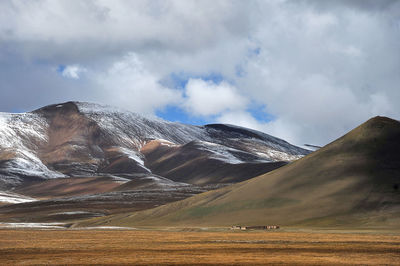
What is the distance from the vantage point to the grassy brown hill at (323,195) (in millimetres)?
85500

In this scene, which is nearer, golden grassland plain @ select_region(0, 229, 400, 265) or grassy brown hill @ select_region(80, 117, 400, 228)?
golden grassland plain @ select_region(0, 229, 400, 265)

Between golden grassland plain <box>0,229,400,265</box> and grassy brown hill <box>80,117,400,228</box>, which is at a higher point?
grassy brown hill <box>80,117,400,228</box>

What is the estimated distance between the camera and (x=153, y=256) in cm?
4022

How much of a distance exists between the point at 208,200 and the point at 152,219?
36.4 ft

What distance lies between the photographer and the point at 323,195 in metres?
92.5

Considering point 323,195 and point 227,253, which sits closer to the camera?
point 227,253

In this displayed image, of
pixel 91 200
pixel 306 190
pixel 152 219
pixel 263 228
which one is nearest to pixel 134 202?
pixel 91 200

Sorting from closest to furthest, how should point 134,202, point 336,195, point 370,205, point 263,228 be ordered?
point 263,228 → point 370,205 → point 336,195 → point 134,202

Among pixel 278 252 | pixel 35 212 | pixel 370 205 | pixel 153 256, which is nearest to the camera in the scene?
pixel 153 256

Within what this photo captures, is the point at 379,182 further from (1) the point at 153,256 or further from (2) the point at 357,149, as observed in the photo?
(1) the point at 153,256

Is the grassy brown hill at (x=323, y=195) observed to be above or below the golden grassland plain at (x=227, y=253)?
above

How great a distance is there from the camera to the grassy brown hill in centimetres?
8550

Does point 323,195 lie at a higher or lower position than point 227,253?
higher

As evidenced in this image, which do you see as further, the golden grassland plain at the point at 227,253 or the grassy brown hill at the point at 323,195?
the grassy brown hill at the point at 323,195
